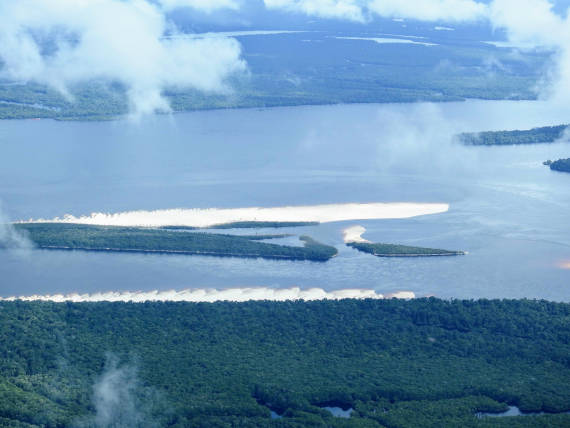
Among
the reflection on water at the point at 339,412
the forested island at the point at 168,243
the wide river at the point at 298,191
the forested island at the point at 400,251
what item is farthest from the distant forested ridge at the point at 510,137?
the reflection on water at the point at 339,412

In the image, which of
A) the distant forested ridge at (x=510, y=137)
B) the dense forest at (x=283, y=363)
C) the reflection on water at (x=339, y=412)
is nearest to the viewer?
the dense forest at (x=283, y=363)

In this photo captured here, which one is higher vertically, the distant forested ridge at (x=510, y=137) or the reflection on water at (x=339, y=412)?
the distant forested ridge at (x=510, y=137)

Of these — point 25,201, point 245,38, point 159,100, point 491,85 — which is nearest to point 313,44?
point 245,38

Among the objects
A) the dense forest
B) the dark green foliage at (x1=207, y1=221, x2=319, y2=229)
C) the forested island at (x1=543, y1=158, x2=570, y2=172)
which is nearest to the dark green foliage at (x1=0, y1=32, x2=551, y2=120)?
the forested island at (x1=543, y1=158, x2=570, y2=172)

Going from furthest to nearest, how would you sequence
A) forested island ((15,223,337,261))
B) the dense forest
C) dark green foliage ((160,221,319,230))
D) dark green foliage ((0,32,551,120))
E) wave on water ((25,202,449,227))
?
dark green foliage ((0,32,551,120)) < wave on water ((25,202,449,227)) < dark green foliage ((160,221,319,230)) < forested island ((15,223,337,261)) < the dense forest

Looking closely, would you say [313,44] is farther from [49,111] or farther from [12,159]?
[12,159]

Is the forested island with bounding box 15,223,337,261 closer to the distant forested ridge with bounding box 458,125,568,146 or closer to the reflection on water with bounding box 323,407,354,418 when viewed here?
the reflection on water with bounding box 323,407,354,418

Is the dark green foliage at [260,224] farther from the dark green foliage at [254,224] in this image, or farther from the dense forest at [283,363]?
the dense forest at [283,363]
